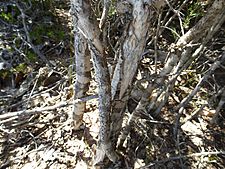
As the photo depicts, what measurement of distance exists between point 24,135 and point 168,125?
0.92m

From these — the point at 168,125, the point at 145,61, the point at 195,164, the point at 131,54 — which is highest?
the point at 131,54

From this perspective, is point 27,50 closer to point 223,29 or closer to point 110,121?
point 110,121

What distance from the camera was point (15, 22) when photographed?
2.53m

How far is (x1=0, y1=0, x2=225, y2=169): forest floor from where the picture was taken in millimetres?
1748

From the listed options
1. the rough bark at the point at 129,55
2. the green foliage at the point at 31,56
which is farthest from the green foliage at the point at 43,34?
the rough bark at the point at 129,55

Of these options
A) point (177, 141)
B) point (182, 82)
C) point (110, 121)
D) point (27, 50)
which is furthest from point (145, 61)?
point (110, 121)

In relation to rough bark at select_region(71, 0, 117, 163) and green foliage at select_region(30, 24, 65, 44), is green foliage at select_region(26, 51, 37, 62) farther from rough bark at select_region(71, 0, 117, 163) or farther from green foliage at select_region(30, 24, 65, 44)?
rough bark at select_region(71, 0, 117, 163)

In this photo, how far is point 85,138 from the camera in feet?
5.94

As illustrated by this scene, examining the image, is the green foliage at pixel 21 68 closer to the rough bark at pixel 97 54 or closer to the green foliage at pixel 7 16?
the green foliage at pixel 7 16

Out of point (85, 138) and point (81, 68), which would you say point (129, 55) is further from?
point (85, 138)

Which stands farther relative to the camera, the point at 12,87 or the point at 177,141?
the point at 12,87

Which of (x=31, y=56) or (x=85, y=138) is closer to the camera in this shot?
(x=85, y=138)

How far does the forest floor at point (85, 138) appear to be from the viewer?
5.74 ft

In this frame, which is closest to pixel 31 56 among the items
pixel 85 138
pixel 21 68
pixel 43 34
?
pixel 21 68
